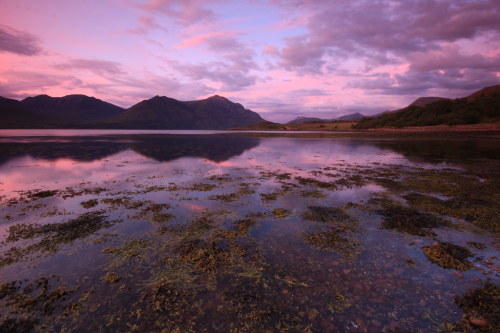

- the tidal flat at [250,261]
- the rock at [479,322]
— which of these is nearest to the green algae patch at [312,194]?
the tidal flat at [250,261]

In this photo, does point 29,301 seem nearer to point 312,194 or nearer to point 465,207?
point 312,194

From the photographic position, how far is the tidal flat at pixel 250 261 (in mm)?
7488

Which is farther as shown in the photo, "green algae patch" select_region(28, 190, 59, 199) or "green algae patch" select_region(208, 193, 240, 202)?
"green algae patch" select_region(28, 190, 59, 199)

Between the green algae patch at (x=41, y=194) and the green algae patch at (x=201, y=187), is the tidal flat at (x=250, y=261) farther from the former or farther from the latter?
the green algae patch at (x=201, y=187)

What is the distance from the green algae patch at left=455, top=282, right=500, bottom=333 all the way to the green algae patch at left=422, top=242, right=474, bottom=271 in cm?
130

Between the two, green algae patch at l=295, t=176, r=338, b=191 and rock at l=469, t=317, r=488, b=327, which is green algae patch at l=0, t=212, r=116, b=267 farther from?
green algae patch at l=295, t=176, r=338, b=191

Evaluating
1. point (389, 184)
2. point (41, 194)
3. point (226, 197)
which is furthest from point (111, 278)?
point (389, 184)

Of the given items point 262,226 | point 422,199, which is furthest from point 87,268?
point 422,199

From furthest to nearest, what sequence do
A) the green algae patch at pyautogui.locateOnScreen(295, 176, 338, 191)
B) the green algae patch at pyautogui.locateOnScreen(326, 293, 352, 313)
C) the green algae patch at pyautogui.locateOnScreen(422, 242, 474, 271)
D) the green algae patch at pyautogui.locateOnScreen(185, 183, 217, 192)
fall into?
the green algae patch at pyautogui.locateOnScreen(295, 176, 338, 191) → the green algae patch at pyautogui.locateOnScreen(185, 183, 217, 192) → the green algae patch at pyautogui.locateOnScreen(422, 242, 474, 271) → the green algae patch at pyautogui.locateOnScreen(326, 293, 352, 313)

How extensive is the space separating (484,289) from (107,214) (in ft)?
68.9

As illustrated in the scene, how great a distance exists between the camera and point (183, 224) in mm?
14977

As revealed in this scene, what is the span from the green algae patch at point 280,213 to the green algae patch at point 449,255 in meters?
8.01

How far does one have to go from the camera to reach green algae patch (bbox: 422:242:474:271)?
10.2 metres

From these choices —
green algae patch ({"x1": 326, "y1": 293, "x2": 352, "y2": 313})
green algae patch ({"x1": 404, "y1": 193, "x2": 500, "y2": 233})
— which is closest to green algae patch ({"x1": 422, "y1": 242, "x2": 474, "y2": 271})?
green algae patch ({"x1": 404, "y1": 193, "x2": 500, "y2": 233})
